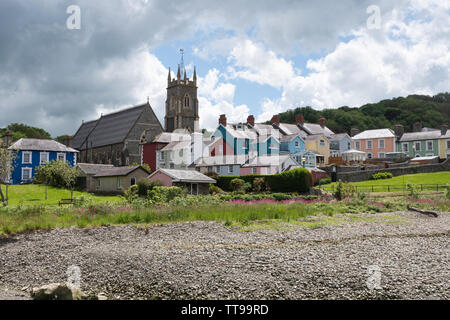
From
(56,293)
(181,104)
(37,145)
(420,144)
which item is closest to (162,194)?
(56,293)

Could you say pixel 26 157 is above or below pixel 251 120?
below

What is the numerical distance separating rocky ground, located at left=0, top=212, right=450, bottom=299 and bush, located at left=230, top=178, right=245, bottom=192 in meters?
26.0

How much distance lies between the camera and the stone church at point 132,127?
80000 millimetres

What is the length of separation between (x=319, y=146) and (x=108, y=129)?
4449 centimetres

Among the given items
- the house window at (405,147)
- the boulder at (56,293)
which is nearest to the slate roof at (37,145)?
the boulder at (56,293)

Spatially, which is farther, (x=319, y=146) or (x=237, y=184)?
(x=319, y=146)

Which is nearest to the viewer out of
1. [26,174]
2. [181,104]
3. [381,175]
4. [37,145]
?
[381,175]

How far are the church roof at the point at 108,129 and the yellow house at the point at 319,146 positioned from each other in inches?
1312

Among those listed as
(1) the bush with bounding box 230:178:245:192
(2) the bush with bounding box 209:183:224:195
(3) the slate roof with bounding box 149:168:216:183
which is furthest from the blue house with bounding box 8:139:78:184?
(1) the bush with bounding box 230:178:245:192

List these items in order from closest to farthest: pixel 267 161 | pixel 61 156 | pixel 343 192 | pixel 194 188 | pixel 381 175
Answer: pixel 343 192 < pixel 194 188 < pixel 381 175 < pixel 267 161 < pixel 61 156

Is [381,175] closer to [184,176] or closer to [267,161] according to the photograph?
[267,161]

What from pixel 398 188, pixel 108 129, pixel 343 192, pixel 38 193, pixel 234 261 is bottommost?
pixel 234 261

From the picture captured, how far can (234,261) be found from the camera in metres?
14.3
